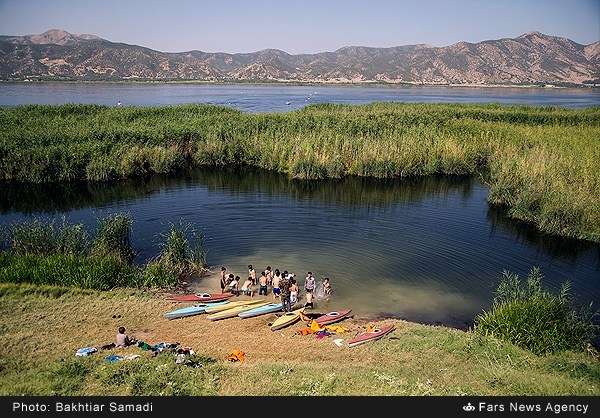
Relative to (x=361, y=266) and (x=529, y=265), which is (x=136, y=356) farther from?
(x=529, y=265)

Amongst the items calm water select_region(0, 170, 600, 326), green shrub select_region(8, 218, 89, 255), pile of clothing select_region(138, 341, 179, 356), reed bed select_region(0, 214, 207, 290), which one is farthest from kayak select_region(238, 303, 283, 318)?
green shrub select_region(8, 218, 89, 255)

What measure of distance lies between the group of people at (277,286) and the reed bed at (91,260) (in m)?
2.47

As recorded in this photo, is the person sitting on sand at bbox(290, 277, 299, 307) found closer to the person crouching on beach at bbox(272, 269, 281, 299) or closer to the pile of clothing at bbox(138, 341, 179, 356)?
the person crouching on beach at bbox(272, 269, 281, 299)

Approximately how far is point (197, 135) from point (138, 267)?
27.7m

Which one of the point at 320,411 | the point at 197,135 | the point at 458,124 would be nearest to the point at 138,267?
the point at 320,411

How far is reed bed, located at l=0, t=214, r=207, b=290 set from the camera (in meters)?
19.2

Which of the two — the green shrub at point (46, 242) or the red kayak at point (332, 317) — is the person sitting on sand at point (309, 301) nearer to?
the red kayak at point (332, 317)

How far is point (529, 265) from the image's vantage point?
24578 mm

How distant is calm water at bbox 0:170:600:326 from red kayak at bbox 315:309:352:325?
0.87 metres

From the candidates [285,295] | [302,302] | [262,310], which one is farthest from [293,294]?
[262,310]

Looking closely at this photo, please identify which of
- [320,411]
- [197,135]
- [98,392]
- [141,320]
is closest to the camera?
[320,411]

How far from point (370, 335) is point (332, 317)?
2163mm

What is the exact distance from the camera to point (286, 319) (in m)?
17.6

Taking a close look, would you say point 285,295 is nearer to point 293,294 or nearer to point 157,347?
point 293,294
